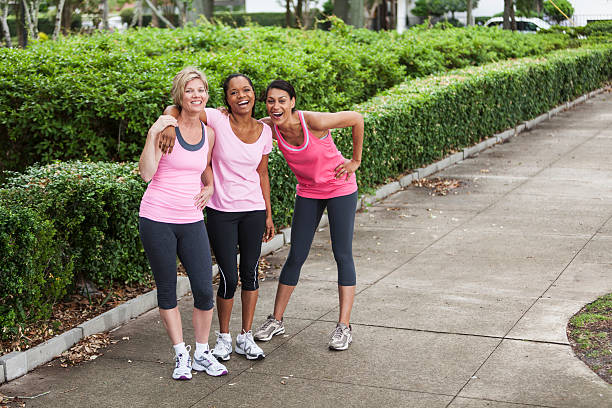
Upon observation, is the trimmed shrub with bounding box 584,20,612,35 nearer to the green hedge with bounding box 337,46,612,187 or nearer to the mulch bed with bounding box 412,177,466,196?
the green hedge with bounding box 337,46,612,187

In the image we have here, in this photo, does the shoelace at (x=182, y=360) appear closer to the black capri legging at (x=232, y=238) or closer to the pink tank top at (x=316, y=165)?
the black capri legging at (x=232, y=238)

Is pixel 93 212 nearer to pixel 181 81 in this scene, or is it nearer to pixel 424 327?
pixel 181 81

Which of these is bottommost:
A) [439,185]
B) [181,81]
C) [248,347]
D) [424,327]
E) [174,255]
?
[439,185]

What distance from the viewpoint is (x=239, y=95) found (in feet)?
17.3

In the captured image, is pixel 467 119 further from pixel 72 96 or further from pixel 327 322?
pixel 327 322

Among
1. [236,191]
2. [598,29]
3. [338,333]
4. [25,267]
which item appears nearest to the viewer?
[236,191]

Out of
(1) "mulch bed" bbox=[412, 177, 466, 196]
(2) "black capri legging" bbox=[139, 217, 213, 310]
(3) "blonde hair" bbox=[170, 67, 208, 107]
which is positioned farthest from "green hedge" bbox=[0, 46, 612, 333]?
(3) "blonde hair" bbox=[170, 67, 208, 107]

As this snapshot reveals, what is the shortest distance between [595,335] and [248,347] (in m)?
2.37

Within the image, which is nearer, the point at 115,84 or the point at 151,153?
the point at 151,153

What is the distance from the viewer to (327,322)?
6305 mm

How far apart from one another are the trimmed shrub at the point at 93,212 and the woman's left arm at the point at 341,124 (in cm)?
180

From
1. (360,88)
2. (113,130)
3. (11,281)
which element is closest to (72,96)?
(113,130)

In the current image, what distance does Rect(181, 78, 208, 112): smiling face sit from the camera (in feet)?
16.5

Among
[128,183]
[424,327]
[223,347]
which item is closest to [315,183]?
[223,347]
